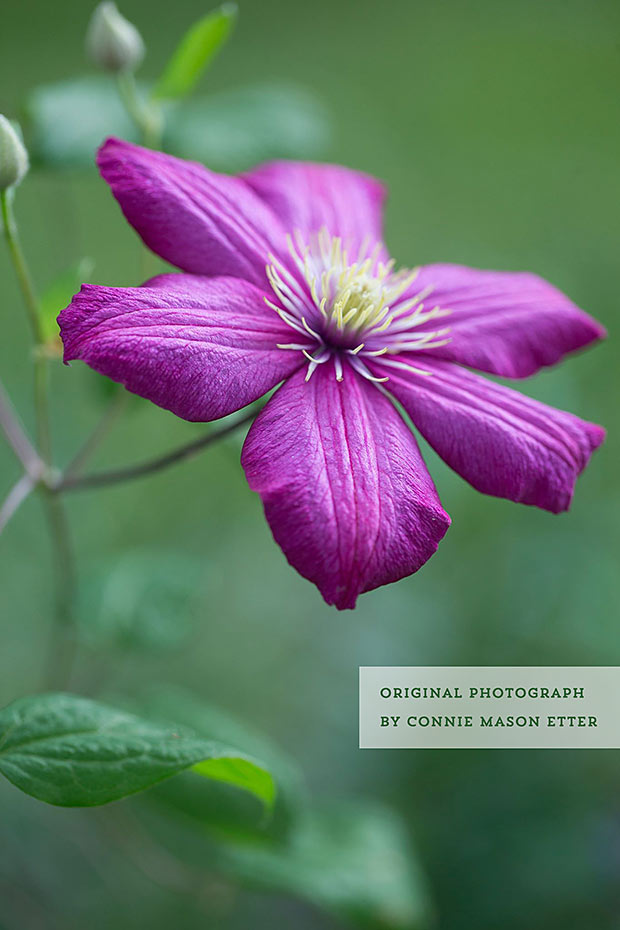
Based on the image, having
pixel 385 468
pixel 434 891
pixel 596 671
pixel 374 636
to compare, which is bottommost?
pixel 434 891

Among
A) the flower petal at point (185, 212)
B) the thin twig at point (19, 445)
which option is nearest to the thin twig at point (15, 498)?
the thin twig at point (19, 445)

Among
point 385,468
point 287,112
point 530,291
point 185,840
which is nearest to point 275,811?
point 185,840

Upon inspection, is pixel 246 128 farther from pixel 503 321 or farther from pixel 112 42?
pixel 503 321

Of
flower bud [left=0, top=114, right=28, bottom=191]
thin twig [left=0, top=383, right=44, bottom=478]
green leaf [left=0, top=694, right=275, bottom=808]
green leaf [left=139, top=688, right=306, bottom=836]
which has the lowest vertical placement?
green leaf [left=139, top=688, right=306, bottom=836]

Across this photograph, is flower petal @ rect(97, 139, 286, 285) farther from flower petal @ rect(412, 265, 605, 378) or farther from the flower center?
flower petal @ rect(412, 265, 605, 378)

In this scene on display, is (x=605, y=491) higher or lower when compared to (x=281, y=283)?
lower

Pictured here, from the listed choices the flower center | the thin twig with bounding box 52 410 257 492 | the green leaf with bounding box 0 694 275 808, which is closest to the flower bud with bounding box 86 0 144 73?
the flower center

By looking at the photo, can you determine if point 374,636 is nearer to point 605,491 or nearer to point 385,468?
point 605,491
